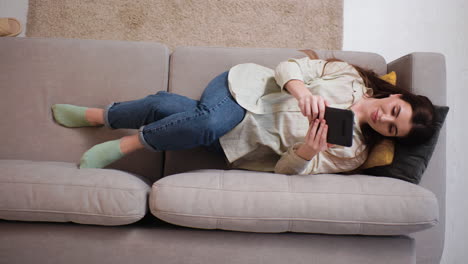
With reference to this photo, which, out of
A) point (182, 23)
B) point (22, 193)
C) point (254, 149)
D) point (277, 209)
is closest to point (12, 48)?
point (22, 193)

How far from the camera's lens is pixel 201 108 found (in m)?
1.12

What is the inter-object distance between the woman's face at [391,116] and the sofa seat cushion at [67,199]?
2.70 ft

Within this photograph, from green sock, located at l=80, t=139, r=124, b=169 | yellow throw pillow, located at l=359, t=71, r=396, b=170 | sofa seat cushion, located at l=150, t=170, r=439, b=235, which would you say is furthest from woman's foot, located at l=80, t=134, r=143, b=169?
yellow throw pillow, located at l=359, t=71, r=396, b=170

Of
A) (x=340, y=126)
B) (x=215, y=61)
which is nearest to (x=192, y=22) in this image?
(x=215, y=61)

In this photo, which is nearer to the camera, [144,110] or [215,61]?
[144,110]

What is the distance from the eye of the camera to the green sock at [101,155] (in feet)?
3.81

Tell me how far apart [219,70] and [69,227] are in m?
0.79

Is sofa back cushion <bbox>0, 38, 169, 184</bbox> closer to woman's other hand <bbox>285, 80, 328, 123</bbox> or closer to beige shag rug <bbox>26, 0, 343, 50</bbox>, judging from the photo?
beige shag rug <bbox>26, 0, 343, 50</bbox>

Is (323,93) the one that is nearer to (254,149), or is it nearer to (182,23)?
(254,149)

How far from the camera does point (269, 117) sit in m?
1.22

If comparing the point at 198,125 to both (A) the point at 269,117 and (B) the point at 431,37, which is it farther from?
(B) the point at 431,37

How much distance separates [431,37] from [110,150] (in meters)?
1.78

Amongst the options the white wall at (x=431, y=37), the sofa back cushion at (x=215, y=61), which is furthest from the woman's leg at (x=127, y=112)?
the white wall at (x=431, y=37)

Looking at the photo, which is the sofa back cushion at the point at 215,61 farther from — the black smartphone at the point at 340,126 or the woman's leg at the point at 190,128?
the black smartphone at the point at 340,126
